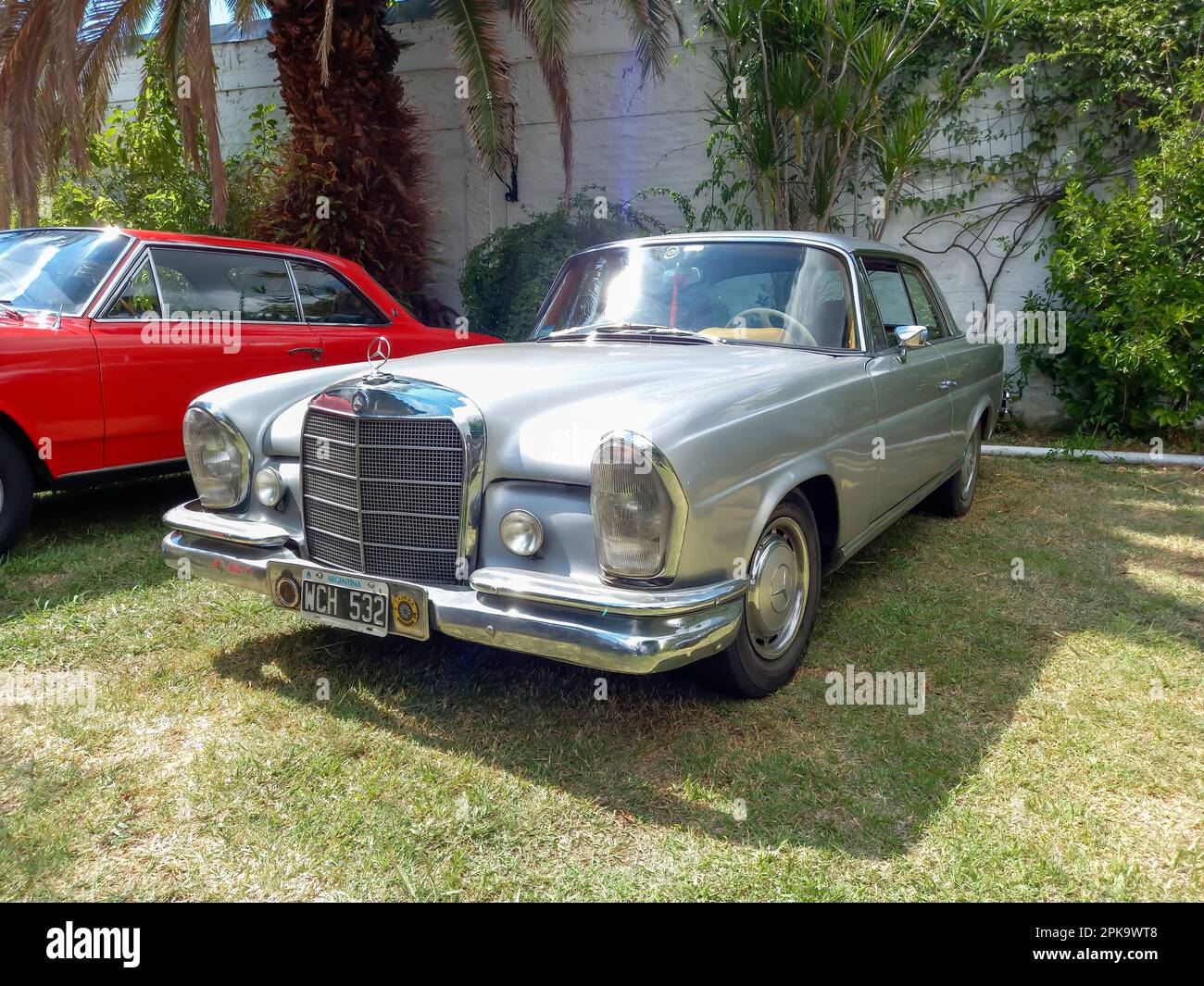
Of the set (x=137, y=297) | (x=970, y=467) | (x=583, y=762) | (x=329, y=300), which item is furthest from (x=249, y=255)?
(x=970, y=467)

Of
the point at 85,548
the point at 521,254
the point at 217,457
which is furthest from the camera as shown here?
the point at 521,254

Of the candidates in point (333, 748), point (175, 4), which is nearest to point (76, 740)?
point (333, 748)

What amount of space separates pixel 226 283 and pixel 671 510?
3.75 meters

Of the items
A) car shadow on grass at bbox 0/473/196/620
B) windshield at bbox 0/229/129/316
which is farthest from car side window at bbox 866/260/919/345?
windshield at bbox 0/229/129/316

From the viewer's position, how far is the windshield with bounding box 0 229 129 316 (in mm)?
4375

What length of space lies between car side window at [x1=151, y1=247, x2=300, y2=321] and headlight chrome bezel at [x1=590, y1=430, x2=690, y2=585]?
3.40 m

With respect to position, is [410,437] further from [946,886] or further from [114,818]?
[946,886]

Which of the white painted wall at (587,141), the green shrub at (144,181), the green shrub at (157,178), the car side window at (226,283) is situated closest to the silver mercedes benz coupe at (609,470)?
the car side window at (226,283)

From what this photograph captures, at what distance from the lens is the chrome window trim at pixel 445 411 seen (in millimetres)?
2527

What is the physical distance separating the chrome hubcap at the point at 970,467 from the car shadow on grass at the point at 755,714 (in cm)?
140

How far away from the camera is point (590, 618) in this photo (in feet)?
7.57

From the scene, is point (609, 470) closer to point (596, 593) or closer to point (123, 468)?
point (596, 593)

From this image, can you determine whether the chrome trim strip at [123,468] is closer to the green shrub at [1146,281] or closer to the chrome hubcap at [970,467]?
the chrome hubcap at [970,467]

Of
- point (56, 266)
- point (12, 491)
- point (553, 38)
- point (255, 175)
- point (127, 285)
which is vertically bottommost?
point (12, 491)
